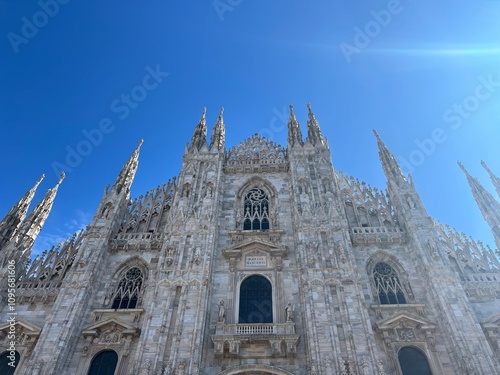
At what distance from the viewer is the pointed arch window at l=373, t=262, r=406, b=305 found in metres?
16.6

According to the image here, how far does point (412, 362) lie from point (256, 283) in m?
7.38

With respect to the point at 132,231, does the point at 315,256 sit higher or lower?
lower

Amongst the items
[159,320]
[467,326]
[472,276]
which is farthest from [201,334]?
[472,276]

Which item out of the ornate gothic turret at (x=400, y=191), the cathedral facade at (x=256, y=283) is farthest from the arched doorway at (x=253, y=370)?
the ornate gothic turret at (x=400, y=191)

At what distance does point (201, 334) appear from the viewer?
48.4ft

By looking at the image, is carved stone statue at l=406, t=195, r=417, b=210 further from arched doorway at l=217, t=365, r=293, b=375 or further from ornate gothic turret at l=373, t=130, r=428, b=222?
arched doorway at l=217, t=365, r=293, b=375

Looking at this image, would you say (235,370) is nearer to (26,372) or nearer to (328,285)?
(328,285)

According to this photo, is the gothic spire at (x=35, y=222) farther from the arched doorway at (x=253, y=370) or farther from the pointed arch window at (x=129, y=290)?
the arched doorway at (x=253, y=370)

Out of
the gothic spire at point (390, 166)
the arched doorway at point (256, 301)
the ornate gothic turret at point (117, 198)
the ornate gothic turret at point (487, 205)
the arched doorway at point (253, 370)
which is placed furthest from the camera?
the gothic spire at point (390, 166)

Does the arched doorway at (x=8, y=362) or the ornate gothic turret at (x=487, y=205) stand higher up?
the ornate gothic turret at (x=487, y=205)

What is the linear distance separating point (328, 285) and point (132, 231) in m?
11.2

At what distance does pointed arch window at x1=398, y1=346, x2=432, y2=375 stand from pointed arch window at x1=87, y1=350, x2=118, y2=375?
11.9 m

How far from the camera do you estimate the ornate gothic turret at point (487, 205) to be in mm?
19383

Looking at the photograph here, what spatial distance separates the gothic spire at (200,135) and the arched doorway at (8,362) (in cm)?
1448
